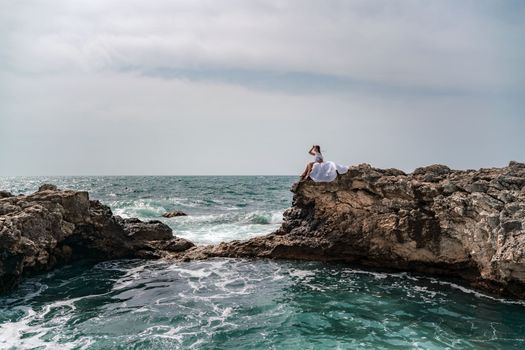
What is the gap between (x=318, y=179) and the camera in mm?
14688

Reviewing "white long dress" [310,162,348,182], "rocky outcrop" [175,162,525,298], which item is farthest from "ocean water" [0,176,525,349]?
"white long dress" [310,162,348,182]

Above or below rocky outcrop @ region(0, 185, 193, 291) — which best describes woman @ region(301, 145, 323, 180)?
above

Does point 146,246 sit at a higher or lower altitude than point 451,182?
lower

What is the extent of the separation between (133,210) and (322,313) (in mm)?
27210

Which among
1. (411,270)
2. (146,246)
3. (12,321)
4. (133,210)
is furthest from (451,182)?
(133,210)

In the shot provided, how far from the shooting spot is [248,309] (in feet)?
33.9

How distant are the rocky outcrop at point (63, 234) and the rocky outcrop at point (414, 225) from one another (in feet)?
5.88

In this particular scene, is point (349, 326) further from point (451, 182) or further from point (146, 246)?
point (146, 246)

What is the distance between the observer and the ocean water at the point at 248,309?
8.45 m

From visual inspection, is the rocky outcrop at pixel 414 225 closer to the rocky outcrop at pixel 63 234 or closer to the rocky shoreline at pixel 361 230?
the rocky shoreline at pixel 361 230

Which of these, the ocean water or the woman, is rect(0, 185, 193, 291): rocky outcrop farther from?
the woman

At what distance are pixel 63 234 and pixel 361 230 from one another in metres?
9.55

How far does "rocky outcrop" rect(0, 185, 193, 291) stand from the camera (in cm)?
1138

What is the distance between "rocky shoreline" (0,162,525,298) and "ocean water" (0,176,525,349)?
54 cm
